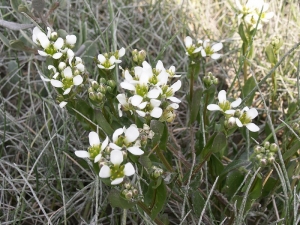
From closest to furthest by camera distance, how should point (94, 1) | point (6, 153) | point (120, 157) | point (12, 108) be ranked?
point (120, 157) → point (6, 153) → point (12, 108) → point (94, 1)

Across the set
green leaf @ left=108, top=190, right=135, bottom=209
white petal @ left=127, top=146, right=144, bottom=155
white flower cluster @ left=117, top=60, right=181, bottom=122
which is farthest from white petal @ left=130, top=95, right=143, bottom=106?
green leaf @ left=108, top=190, right=135, bottom=209

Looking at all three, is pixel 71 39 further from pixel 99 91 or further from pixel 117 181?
pixel 117 181

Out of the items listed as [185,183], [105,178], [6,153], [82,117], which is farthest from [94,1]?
[105,178]

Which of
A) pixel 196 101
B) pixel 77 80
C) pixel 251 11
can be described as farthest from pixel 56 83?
pixel 251 11

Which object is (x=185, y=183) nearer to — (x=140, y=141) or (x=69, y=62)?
(x=140, y=141)

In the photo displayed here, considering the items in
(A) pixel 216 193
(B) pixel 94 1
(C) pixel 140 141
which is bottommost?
(A) pixel 216 193

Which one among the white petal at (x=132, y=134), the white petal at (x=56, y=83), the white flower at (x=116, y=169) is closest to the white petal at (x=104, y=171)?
the white flower at (x=116, y=169)

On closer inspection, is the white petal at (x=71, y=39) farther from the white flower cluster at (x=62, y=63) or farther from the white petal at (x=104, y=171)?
the white petal at (x=104, y=171)
